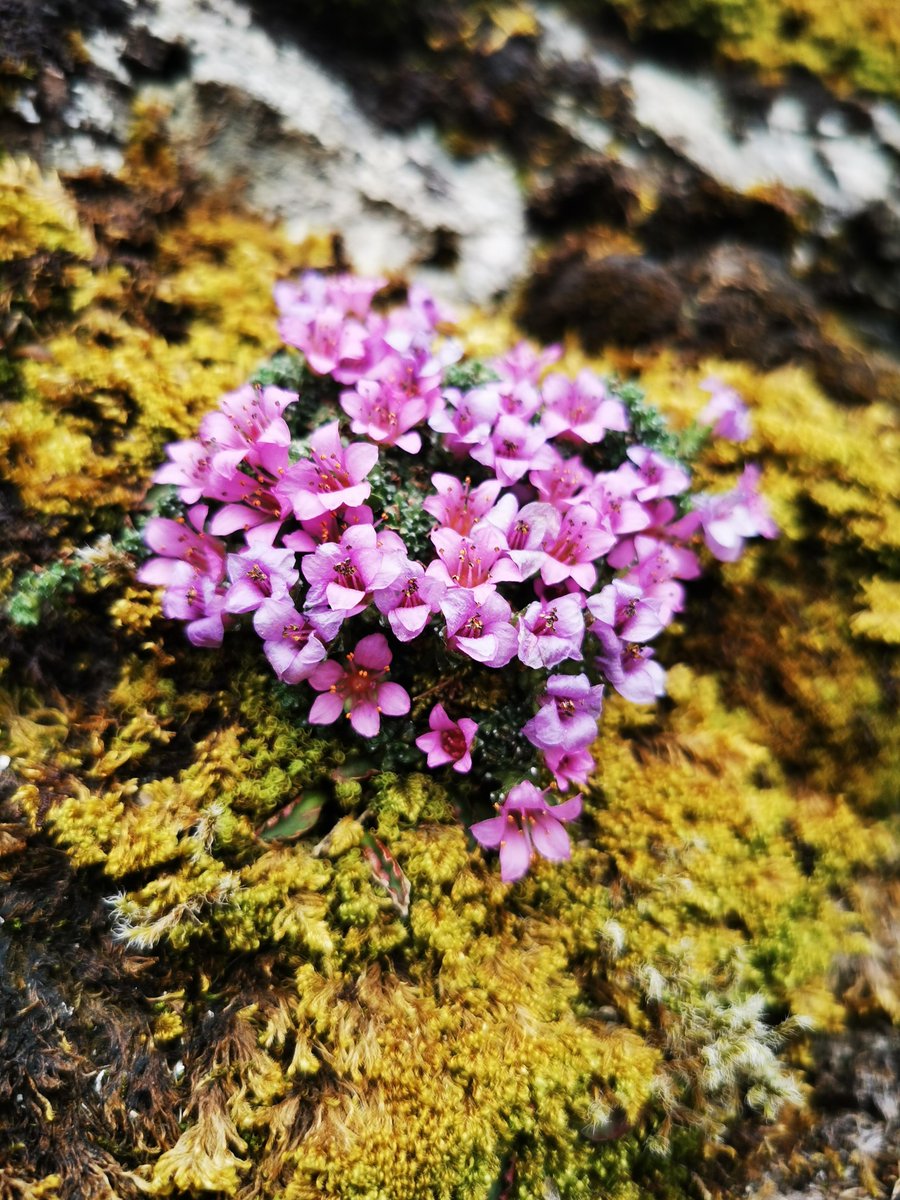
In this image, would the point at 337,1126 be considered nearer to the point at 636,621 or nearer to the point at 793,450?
the point at 636,621

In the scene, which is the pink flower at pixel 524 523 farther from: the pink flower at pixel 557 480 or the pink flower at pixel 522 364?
the pink flower at pixel 522 364

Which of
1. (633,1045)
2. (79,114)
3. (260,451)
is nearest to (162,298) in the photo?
(79,114)

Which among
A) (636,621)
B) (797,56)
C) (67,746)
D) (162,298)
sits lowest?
(67,746)

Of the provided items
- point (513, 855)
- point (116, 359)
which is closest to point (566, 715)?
point (513, 855)

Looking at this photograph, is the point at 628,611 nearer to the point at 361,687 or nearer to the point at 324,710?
the point at 361,687

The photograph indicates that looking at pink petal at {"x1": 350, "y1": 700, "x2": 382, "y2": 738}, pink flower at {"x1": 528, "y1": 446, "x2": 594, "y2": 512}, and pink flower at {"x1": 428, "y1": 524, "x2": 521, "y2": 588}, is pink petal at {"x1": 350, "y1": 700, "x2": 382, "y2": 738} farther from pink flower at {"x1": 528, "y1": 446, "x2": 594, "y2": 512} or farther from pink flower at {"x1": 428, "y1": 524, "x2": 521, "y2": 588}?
pink flower at {"x1": 528, "y1": 446, "x2": 594, "y2": 512}

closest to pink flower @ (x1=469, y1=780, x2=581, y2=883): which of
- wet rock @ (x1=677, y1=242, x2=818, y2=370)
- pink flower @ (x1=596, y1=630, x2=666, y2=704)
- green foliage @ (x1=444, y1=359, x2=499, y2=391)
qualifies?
pink flower @ (x1=596, y1=630, x2=666, y2=704)

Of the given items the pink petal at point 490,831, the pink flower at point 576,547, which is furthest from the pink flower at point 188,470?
the pink petal at point 490,831
